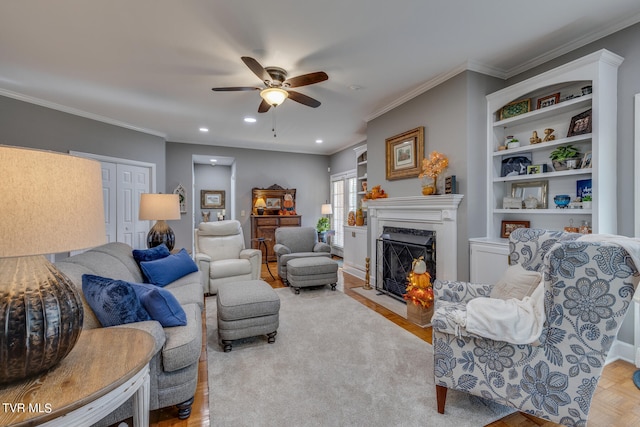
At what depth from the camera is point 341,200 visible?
6859 millimetres

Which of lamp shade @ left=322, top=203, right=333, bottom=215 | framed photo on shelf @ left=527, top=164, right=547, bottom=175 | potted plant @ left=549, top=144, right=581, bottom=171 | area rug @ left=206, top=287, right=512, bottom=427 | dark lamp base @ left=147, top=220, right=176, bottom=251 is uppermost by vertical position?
potted plant @ left=549, top=144, right=581, bottom=171

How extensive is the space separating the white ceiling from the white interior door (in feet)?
4.35

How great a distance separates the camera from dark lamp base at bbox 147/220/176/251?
3777 millimetres

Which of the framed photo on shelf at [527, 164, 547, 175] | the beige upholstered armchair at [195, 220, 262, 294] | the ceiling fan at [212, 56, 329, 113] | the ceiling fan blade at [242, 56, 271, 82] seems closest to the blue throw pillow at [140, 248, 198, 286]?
the beige upholstered armchair at [195, 220, 262, 294]

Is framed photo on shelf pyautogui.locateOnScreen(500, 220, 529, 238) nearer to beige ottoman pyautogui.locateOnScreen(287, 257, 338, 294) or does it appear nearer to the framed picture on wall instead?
beige ottoman pyautogui.locateOnScreen(287, 257, 338, 294)

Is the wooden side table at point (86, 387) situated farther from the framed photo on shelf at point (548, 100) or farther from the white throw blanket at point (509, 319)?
the framed photo on shelf at point (548, 100)

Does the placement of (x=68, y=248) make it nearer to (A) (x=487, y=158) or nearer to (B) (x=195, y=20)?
(B) (x=195, y=20)

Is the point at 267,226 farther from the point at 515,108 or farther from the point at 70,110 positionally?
the point at 515,108

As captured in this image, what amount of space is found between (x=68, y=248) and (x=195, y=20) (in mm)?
2073

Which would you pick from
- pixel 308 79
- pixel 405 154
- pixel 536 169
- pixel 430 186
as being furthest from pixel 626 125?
pixel 308 79

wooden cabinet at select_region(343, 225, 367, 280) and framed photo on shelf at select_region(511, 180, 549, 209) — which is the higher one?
framed photo on shelf at select_region(511, 180, 549, 209)

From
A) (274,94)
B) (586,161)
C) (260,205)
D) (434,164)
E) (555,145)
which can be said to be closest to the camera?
(586,161)

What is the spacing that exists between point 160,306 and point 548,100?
3.75 metres

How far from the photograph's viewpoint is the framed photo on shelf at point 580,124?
237 centimetres
